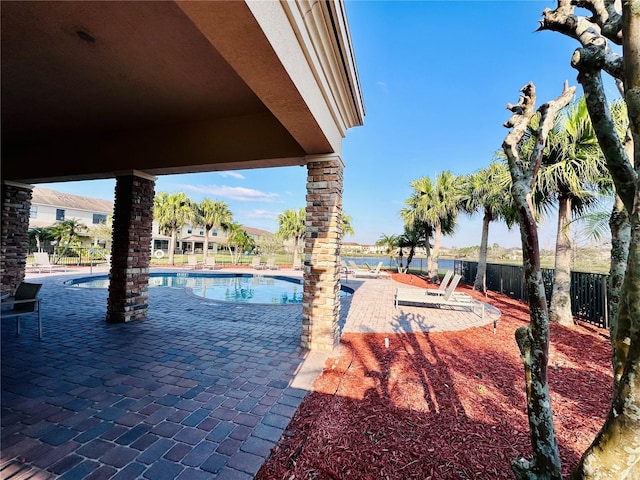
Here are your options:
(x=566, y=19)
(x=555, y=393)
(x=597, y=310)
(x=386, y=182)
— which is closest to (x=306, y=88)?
(x=566, y=19)

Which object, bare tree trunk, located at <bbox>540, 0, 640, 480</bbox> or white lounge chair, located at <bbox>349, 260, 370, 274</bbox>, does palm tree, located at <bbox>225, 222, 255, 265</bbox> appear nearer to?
white lounge chair, located at <bbox>349, 260, 370, 274</bbox>

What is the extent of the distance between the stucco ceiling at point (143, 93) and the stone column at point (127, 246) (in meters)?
0.43

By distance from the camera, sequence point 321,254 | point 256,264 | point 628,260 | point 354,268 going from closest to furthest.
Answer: point 628,260 → point 321,254 → point 354,268 → point 256,264

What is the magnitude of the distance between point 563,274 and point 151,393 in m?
8.72

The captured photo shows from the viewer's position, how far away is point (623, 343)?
42.3 inches

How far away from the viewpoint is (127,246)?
5727 millimetres

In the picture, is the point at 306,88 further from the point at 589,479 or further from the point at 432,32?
the point at 432,32

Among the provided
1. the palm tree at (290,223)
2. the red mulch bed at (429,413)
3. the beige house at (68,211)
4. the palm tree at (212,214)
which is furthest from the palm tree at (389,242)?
the beige house at (68,211)

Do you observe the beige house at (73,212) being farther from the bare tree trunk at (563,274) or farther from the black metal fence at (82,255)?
the bare tree trunk at (563,274)

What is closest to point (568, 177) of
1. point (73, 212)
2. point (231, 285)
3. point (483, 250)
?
point (483, 250)

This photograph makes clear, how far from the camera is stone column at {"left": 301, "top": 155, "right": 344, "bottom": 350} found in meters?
4.60

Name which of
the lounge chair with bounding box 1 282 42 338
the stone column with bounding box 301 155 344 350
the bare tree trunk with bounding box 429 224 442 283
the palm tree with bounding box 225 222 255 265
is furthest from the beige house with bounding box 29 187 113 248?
the stone column with bounding box 301 155 344 350

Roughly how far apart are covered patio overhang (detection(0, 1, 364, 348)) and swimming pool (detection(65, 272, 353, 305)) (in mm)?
5007

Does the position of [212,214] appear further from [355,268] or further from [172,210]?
[355,268]
